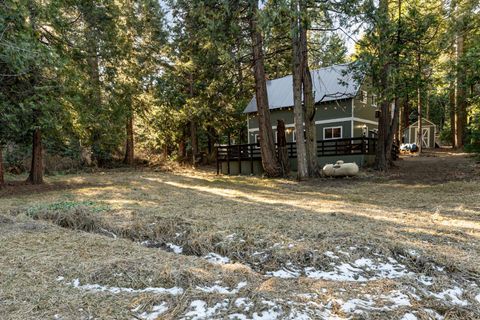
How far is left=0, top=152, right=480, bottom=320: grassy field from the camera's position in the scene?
2.37 meters

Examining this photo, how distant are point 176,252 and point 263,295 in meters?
1.66

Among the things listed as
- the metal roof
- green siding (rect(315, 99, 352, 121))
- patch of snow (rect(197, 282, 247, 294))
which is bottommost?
patch of snow (rect(197, 282, 247, 294))

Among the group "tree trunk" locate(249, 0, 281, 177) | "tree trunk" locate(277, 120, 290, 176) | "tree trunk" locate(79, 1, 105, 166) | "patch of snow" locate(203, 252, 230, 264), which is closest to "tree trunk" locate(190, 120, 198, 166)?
"tree trunk" locate(249, 0, 281, 177)

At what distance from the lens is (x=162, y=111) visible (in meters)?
19.9

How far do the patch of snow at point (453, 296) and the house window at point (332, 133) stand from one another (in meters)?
16.3

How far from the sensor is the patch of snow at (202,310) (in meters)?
2.26

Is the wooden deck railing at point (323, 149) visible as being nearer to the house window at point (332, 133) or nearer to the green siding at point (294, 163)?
the green siding at point (294, 163)

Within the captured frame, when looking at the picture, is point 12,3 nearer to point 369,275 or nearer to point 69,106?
point 69,106

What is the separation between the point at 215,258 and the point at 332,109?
16.6 m

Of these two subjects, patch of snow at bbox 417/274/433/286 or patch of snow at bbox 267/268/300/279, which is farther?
patch of snow at bbox 267/268/300/279

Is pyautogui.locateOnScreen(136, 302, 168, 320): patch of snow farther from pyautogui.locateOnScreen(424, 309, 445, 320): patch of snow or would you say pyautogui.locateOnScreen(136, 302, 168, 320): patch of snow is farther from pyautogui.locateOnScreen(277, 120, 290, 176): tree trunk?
pyautogui.locateOnScreen(277, 120, 290, 176): tree trunk

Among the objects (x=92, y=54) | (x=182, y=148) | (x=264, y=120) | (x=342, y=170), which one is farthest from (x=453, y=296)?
(x=182, y=148)

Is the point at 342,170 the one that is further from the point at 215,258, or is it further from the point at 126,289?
the point at 126,289

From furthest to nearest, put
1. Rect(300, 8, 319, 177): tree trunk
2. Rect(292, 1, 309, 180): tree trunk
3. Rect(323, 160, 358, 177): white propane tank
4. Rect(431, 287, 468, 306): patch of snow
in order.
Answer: Rect(323, 160, 358, 177): white propane tank → Rect(300, 8, 319, 177): tree trunk → Rect(292, 1, 309, 180): tree trunk → Rect(431, 287, 468, 306): patch of snow
